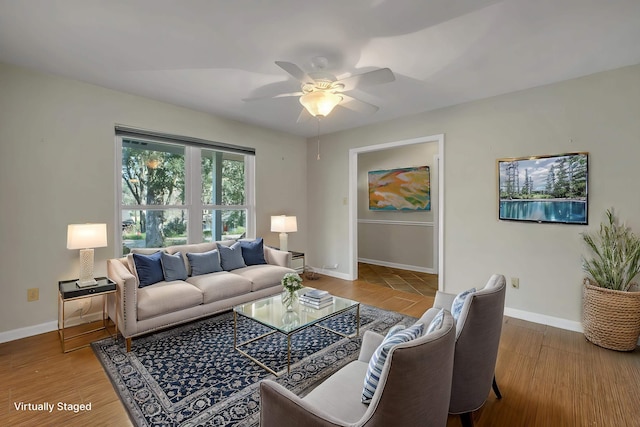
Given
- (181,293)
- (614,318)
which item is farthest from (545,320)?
(181,293)

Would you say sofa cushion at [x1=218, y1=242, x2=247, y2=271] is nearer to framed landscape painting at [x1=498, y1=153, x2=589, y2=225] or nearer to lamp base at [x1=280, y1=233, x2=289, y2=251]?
lamp base at [x1=280, y1=233, x2=289, y2=251]

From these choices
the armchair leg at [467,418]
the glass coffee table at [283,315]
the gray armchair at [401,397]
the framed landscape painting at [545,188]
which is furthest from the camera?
the framed landscape painting at [545,188]

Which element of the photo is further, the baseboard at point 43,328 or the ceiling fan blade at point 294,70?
the baseboard at point 43,328

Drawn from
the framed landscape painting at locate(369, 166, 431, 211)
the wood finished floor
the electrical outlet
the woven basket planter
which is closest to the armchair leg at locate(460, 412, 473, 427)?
the wood finished floor

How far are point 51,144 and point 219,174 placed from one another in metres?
1.94

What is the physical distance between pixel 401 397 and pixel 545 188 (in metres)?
3.29

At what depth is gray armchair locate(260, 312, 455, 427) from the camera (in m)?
0.97

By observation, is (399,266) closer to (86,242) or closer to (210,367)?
(210,367)

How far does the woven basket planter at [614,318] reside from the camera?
2.61m

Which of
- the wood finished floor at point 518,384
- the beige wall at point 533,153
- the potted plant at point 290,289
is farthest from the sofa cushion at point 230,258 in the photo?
the beige wall at point 533,153

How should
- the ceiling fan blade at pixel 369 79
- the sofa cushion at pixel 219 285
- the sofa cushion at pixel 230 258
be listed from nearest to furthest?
the ceiling fan blade at pixel 369 79 < the sofa cushion at pixel 219 285 < the sofa cushion at pixel 230 258

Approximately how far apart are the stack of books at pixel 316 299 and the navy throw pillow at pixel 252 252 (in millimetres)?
1400

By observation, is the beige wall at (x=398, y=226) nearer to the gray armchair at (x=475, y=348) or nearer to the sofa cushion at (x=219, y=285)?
the sofa cushion at (x=219, y=285)

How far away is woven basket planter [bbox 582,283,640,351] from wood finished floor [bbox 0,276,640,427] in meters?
0.10
